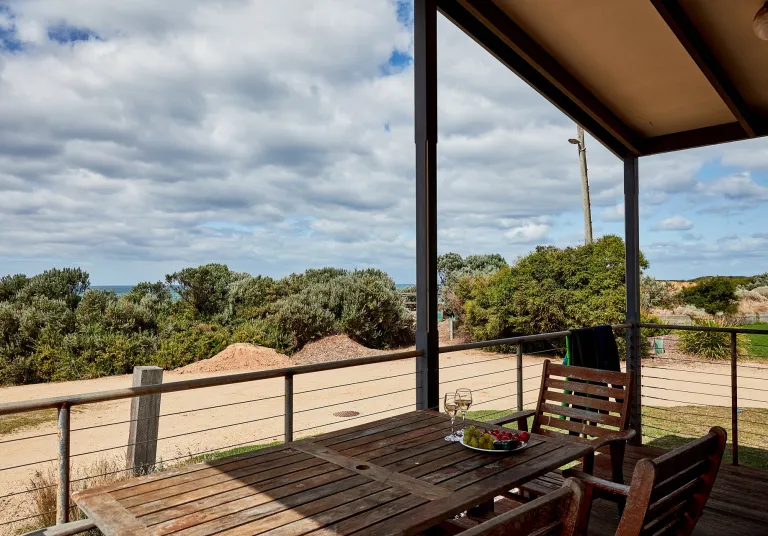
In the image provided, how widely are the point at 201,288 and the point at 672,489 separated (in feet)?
42.6

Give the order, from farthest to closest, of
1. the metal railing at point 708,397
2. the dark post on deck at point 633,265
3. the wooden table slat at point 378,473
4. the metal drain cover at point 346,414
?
the metal drain cover at point 346,414 < the dark post on deck at point 633,265 < the metal railing at point 708,397 < the wooden table slat at point 378,473

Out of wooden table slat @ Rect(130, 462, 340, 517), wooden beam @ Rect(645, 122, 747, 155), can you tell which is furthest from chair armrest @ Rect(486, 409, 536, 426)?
wooden beam @ Rect(645, 122, 747, 155)

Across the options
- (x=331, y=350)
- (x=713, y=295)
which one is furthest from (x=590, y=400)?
(x=713, y=295)

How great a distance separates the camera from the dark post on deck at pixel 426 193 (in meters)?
3.06

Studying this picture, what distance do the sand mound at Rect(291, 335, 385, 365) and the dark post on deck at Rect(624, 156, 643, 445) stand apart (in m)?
7.67

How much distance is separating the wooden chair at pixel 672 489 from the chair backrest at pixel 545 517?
260mm

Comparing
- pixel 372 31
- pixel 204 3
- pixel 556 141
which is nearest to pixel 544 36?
pixel 372 31

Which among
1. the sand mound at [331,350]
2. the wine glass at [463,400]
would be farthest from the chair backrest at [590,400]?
the sand mound at [331,350]

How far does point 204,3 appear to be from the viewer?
1672 centimetres

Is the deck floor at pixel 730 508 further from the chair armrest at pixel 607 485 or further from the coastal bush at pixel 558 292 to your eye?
the coastal bush at pixel 558 292

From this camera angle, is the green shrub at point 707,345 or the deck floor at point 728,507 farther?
the green shrub at point 707,345

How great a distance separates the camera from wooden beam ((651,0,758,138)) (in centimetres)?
290

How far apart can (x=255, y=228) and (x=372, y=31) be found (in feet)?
48.3

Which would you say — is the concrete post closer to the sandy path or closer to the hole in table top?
the sandy path
